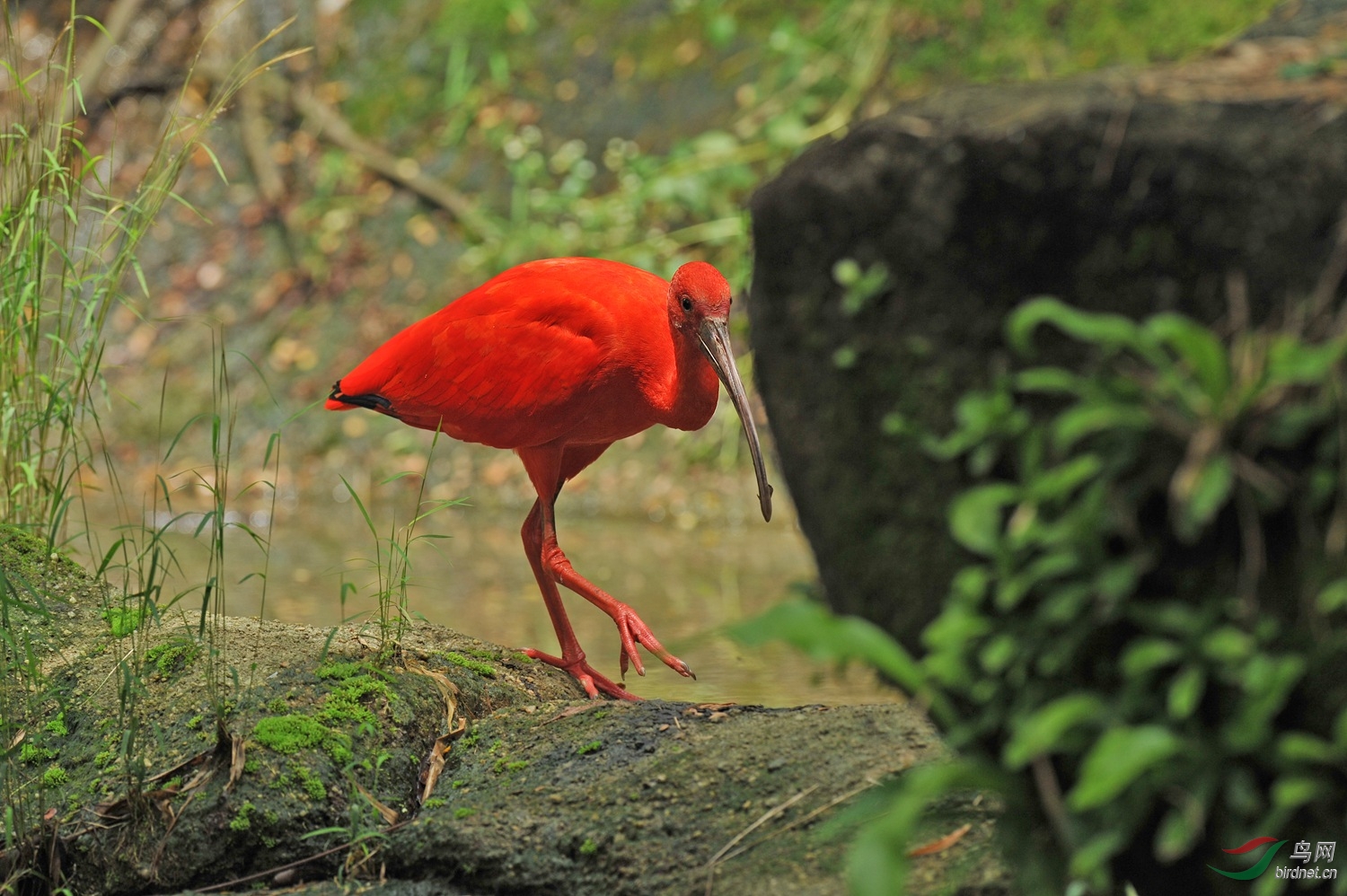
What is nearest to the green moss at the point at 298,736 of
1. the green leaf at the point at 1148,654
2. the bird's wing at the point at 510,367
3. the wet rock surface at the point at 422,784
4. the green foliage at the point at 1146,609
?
the wet rock surface at the point at 422,784

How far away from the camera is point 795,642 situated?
1.44 meters

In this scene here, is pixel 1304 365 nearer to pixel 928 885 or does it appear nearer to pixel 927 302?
pixel 927 302

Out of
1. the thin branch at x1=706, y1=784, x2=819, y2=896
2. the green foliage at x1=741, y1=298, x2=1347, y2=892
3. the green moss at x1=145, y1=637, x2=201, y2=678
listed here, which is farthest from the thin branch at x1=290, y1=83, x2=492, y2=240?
the green foliage at x1=741, y1=298, x2=1347, y2=892

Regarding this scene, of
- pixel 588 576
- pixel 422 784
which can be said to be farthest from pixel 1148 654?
pixel 588 576

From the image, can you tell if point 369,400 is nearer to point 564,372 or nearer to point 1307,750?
point 564,372

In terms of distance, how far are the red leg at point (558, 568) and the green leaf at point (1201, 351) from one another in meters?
2.42

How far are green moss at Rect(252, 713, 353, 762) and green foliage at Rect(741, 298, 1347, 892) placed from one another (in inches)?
56.3

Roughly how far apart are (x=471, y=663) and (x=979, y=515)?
1872 millimetres

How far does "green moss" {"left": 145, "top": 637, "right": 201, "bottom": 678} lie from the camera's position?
9.48 feet

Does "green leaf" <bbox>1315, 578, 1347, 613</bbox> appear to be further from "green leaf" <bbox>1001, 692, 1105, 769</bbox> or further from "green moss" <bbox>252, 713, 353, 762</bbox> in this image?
"green moss" <bbox>252, 713, 353, 762</bbox>

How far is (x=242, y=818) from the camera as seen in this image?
2.46 metres

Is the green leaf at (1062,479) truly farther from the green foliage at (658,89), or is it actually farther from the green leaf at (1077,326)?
the green foliage at (658,89)

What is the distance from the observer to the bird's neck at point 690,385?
12.0 feet

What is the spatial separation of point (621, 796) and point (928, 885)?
63 cm
